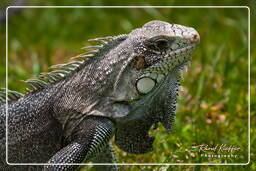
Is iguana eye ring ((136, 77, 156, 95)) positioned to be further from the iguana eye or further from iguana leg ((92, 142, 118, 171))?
iguana leg ((92, 142, 118, 171))

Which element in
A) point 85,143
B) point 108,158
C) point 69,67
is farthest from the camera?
point 108,158

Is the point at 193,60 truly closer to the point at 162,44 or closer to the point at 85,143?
the point at 162,44

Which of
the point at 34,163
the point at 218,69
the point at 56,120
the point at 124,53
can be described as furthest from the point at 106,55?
the point at 218,69

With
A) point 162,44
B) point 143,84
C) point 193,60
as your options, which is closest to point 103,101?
point 143,84

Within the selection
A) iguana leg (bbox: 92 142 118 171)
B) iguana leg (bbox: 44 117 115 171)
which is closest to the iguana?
iguana leg (bbox: 44 117 115 171)

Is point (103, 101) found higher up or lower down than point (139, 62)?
lower down

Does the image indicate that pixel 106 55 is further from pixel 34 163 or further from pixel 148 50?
pixel 34 163
